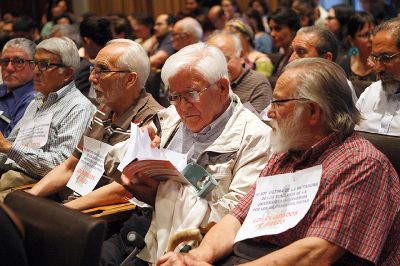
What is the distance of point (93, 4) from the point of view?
1530cm

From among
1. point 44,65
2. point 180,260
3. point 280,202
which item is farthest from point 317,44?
point 180,260

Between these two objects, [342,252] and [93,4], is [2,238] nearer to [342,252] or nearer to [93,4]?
[342,252]

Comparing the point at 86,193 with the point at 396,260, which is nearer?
the point at 396,260

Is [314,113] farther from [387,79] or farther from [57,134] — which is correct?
[57,134]

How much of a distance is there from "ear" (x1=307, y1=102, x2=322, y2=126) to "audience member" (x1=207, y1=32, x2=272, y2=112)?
2.43 meters

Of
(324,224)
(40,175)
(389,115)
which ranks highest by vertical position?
(324,224)

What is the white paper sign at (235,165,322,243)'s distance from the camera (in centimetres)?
223

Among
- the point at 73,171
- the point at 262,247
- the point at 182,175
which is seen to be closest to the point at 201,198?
the point at 182,175

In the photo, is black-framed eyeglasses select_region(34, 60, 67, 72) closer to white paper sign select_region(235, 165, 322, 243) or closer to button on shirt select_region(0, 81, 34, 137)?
button on shirt select_region(0, 81, 34, 137)

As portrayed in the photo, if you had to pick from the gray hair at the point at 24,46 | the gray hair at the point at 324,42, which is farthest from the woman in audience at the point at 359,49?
the gray hair at the point at 24,46

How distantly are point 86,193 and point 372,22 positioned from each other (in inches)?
140

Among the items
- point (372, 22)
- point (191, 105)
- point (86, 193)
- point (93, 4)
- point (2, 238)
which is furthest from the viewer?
point (93, 4)

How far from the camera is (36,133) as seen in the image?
3961 mm

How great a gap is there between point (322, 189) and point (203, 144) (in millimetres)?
813
